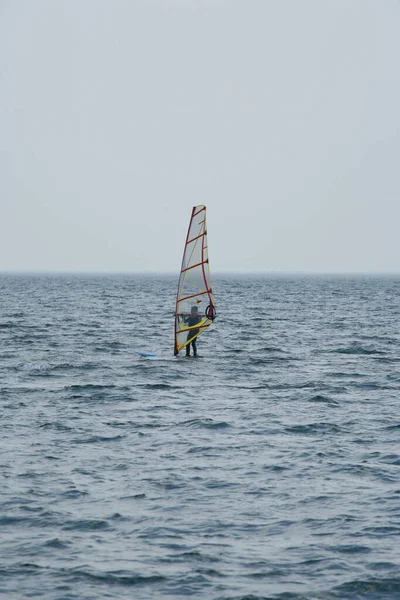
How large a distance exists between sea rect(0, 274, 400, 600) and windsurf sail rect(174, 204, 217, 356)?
2.53m

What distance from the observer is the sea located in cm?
1106

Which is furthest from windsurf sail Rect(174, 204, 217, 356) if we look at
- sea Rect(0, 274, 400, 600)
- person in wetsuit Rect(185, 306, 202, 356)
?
sea Rect(0, 274, 400, 600)

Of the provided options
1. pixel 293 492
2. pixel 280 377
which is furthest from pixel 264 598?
pixel 280 377

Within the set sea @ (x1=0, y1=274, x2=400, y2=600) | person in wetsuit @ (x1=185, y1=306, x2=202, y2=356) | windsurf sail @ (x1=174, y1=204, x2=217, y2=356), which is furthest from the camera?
windsurf sail @ (x1=174, y1=204, x2=217, y2=356)

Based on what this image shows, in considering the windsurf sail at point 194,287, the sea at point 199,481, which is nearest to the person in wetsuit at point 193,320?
the windsurf sail at point 194,287

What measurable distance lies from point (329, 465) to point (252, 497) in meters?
2.76

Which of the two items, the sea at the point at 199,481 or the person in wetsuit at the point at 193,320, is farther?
the person in wetsuit at the point at 193,320

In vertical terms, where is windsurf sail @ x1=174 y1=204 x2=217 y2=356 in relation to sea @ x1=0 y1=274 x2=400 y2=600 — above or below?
above

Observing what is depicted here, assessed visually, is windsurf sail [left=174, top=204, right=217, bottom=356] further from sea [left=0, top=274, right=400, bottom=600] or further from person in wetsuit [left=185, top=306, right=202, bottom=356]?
sea [left=0, top=274, right=400, bottom=600]

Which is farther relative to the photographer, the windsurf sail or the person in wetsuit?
the windsurf sail

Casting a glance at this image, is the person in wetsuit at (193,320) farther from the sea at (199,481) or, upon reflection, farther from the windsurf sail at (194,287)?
the sea at (199,481)

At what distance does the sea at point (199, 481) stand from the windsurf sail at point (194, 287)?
2.53m

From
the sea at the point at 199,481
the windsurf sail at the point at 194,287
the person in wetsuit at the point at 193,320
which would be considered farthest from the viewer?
the windsurf sail at the point at 194,287

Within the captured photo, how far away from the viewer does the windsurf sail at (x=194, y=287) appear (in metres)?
34.2
